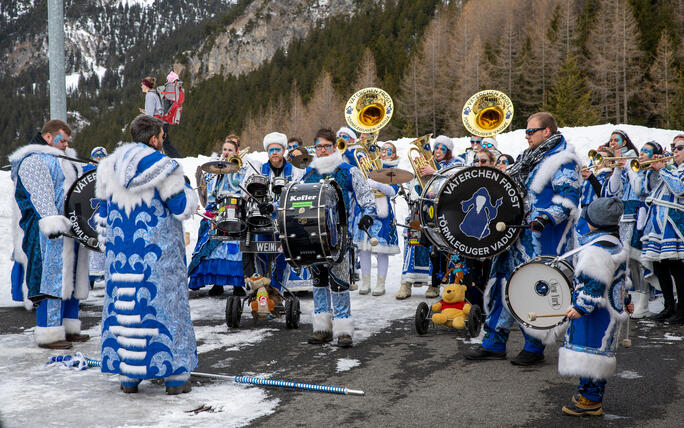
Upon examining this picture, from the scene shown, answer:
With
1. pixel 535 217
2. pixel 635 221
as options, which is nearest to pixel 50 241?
pixel 535 217

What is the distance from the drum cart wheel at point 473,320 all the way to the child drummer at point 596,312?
7.57 feet

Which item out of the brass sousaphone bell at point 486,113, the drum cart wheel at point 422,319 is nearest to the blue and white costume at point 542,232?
the drum cart wheel at point 422,319

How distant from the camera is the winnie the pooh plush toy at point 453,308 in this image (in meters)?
7.00

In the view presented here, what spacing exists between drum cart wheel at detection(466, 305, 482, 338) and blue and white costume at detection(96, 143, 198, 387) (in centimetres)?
297

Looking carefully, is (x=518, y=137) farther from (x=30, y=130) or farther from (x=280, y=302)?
(x=30, y=130)

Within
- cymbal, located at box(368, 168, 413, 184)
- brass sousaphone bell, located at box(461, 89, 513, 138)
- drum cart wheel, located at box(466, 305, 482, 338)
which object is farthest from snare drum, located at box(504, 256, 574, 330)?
brass sousaphone bell, located at box(461, 89, 513, 138)

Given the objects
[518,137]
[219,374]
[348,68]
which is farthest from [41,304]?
[348,68]

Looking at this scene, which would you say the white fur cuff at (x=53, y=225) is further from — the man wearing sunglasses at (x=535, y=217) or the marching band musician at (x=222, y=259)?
the man wearing sunglasses at (x=535, y=217)

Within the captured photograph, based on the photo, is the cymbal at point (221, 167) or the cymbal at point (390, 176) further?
the cymbal at point (390, 176)

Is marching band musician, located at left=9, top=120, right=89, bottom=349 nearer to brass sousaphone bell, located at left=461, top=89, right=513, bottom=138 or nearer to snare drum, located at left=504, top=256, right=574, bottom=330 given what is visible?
snare drum, located at left=504, top=256, right=574, bottom=330

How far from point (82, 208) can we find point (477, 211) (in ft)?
12.2

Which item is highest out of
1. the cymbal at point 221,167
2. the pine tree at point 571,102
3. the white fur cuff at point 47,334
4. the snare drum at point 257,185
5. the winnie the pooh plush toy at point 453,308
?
the pine tree at point 571,102

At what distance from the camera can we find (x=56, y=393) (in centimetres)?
495

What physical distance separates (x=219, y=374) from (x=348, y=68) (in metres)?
69.6
